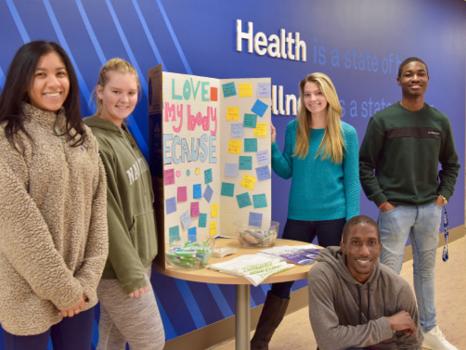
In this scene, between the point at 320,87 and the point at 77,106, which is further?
the point at 320,87

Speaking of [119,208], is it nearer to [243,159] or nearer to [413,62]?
[243,159]

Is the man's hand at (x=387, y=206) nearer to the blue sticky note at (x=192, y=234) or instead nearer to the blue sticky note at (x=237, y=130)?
the blue sticky note at (x=237, y=130)

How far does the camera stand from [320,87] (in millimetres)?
2742

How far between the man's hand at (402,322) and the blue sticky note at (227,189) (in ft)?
3.42

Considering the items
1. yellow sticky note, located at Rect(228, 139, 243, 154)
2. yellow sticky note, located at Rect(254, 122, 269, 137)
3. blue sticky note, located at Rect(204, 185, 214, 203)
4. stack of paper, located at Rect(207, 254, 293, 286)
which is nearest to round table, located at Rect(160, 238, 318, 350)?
stack of paper, located at Rect(207, 254, 293, 286)

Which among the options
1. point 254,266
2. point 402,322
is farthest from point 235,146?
point 402,322

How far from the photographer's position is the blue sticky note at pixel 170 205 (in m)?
2.38

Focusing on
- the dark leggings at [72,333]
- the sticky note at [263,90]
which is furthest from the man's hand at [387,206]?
the dark leggings at [72,333]

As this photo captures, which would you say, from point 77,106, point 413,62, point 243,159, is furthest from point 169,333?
point 413,62

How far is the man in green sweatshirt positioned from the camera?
2965mm

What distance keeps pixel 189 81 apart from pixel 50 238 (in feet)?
4.02

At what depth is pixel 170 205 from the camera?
241 centimetres

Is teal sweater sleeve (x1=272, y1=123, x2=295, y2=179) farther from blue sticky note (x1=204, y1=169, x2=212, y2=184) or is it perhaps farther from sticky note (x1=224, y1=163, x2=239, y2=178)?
blue sticky note (x1=204, y1=169, x2=212, y2=184)

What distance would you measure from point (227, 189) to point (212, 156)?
0.20 meters
